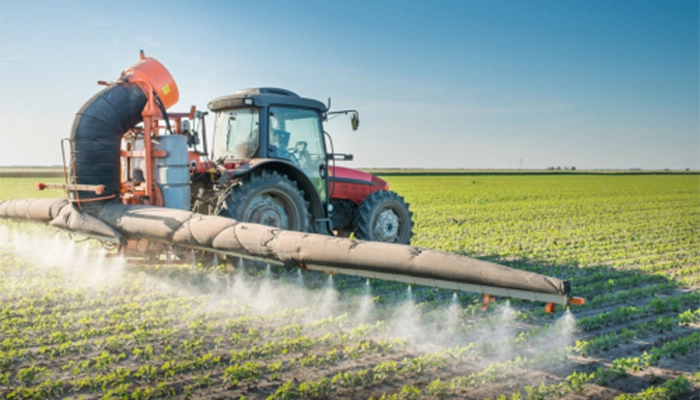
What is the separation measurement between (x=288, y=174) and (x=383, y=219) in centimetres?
233

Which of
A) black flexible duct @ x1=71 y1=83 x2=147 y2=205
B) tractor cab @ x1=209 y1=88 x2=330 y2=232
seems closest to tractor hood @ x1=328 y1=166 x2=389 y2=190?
tractor cab @ x1=209 y1=88 x2=330 y2=232

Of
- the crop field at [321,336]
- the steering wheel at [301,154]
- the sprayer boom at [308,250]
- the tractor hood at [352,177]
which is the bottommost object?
the crop field at [321,336]

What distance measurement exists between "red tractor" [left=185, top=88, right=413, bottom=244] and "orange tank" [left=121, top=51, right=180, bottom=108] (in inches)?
14.8

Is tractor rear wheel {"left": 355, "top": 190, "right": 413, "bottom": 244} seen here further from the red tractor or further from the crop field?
the crop field

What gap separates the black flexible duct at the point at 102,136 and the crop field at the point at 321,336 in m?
0.97

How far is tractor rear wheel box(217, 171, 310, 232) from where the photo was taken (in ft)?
25.0

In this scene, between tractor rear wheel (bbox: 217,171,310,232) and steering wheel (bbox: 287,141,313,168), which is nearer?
tractor rear wheel (bbox: 217,171,310,232)

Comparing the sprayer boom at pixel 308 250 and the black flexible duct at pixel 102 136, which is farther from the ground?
the black flexible duct at pixel 102 136

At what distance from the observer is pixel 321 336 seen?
5660 mm

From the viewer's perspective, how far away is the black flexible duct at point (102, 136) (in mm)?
7086

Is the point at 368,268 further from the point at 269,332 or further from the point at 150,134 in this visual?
the point at 150,134

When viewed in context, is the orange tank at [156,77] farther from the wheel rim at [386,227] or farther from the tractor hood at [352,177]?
the wheel rim at [386,227]

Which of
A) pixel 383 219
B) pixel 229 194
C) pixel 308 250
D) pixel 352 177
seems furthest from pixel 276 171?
pixel 308 250

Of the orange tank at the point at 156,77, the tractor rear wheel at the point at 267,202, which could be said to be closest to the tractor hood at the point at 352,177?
the tractor rear wheel at the point at 267,202
